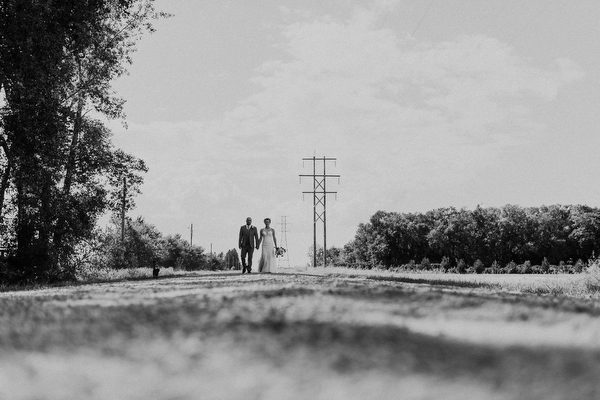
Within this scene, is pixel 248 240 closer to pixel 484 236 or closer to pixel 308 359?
pixel 308 359

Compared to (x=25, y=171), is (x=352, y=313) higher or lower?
lower

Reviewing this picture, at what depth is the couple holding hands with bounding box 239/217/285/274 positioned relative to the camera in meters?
20.7

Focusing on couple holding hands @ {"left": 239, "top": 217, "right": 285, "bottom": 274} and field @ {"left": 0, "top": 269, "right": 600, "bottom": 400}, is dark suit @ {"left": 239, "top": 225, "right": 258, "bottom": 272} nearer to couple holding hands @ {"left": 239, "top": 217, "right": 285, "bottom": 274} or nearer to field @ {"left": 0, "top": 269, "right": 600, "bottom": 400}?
couple holding hands @ {"left": 239, "top": 217, "right": 285, "bottom": 274}

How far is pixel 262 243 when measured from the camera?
20828 mm

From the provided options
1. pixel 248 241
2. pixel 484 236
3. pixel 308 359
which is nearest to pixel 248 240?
pixel 248 241

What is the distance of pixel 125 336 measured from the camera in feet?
2.78

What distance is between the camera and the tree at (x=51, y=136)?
1519 cm

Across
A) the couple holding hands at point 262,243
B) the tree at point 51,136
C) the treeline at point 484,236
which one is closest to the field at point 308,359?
the tree at point 51,136

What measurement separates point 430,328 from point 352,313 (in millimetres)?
253

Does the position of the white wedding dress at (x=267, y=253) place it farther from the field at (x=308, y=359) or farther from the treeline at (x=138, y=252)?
the field at (x=308, y=359)

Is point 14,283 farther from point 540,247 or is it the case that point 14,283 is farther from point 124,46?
point 540,247

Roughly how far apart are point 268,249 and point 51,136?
8794 millimetres

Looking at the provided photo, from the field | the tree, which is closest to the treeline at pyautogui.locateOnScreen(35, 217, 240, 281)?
the tree

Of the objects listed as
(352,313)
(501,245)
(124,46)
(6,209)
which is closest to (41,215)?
(6,209)
